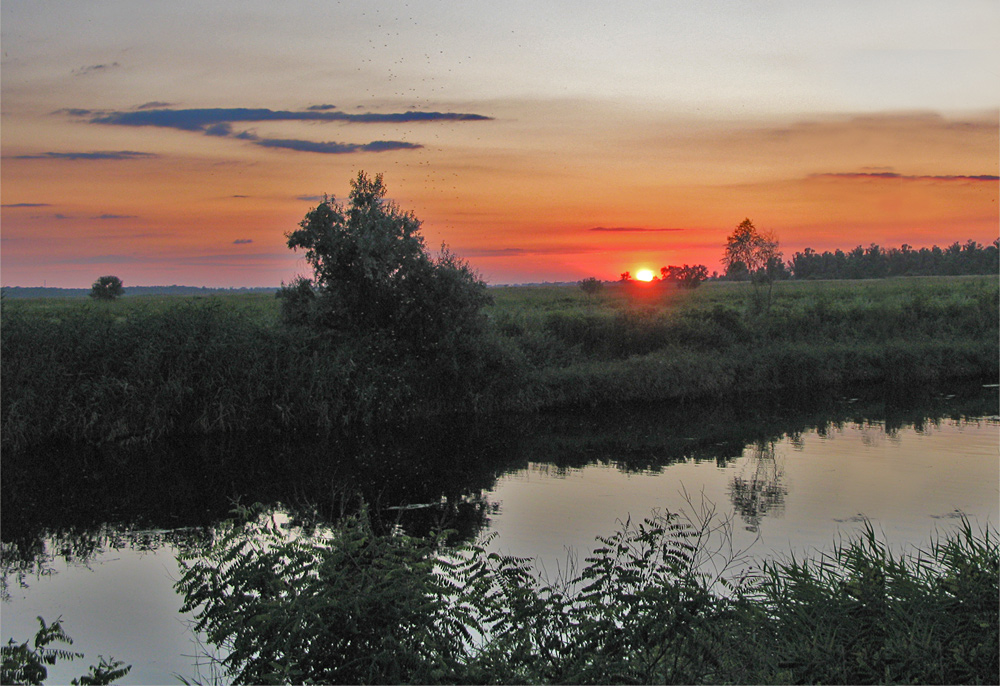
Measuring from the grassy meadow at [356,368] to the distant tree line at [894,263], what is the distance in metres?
43.6

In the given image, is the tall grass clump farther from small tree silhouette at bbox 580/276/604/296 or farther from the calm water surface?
small tree silhouette at bbox 580/276/604/296

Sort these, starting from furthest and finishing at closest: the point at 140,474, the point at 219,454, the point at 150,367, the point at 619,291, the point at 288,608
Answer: the point at 619,291, the point at 150,367, the point at 219,454, the point at 140,474, the point at 288,608

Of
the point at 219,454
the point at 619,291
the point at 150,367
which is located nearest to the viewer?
the point at 219,454

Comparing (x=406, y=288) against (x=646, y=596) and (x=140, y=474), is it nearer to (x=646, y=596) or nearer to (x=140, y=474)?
(x=140, y=474)

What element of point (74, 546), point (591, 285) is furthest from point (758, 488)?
point (591, 285)

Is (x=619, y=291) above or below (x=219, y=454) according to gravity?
above

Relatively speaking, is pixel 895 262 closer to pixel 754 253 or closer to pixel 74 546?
pixel 754 253

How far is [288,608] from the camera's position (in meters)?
5.27

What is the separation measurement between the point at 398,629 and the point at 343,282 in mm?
15181

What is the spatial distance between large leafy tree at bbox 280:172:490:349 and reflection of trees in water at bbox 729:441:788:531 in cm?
782

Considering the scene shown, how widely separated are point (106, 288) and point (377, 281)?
3161 cm

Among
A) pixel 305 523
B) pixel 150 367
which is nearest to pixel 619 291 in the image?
pixel 150 367

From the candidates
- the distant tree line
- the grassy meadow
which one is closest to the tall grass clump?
the grassy meadow

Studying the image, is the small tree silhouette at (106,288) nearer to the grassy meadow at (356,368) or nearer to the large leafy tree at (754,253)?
the grassy meadow at (356,368)
